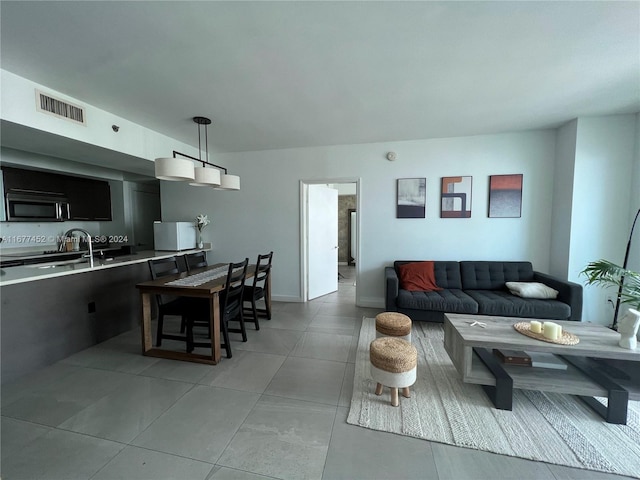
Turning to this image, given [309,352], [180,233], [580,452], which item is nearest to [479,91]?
[580,452]

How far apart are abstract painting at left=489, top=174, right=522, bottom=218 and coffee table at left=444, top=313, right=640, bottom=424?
1.89 m

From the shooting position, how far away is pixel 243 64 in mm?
1986

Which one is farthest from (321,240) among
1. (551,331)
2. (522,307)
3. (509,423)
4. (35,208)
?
(35,208)

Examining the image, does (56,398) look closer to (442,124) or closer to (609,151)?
(442,124)

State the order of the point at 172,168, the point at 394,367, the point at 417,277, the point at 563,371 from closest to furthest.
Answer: the point at 394,367 < the point at 563,371 < the point at 172,168 < the point at 417,277

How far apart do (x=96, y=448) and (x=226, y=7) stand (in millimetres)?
2663

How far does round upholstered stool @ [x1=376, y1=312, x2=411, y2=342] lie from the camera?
2377mm

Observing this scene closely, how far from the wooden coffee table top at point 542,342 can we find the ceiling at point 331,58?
6.82 feet

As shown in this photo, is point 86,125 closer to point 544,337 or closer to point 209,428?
point 209,428

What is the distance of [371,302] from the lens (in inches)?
161

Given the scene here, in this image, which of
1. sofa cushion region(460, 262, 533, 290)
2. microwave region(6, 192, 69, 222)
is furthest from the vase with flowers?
sofa cushion region(460, 262, 533, 290)

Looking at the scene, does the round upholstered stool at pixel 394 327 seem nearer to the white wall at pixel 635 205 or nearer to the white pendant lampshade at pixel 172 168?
the white pendant lampshade at pixel 172 168

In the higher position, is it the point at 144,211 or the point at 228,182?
the point at 228,182

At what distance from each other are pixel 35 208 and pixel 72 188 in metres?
0.67
